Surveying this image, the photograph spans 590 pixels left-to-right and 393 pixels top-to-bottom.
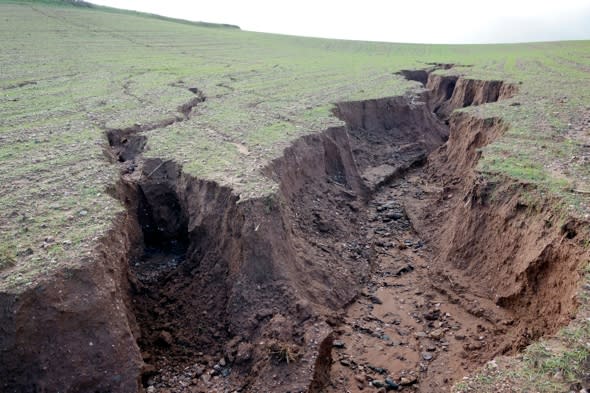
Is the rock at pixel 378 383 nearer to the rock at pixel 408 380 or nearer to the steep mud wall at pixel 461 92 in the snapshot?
the rock at pixel 408 380

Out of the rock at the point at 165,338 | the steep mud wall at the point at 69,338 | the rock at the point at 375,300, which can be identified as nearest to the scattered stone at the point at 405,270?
the rock at the point at 375,300

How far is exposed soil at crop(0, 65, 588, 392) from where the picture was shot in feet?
19.2

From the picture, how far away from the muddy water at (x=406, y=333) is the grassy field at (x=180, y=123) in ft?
7.11

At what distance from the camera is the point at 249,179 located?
7648 millimetres

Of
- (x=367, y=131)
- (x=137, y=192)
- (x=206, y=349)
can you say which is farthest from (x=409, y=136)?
(x=206, y=349)

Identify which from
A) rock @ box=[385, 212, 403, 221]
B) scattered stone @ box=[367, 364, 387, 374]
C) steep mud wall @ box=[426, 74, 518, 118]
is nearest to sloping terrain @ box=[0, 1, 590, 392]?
scattered stone @ box=[367, 364, 387, 374]

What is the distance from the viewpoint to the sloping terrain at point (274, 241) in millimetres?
5488

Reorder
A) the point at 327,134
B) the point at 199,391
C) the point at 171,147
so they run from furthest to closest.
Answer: the point at 327,134
the point at 171,147
the point at 199,391

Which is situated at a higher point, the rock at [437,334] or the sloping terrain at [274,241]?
the sloping terrain at [274,241]

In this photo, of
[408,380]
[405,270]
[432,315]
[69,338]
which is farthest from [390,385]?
[69,338]

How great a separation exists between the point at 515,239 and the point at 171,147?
6.08 meters

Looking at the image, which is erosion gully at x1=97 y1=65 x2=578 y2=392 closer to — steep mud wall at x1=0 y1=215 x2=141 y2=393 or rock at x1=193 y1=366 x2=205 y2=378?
rock at x1=193 y1=366 x2=205 y2=378

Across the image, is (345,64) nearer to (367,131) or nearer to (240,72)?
(240,72)

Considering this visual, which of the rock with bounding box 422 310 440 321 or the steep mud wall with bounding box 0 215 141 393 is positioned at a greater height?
the steep mud wall with bounding box 0 215 141 393
